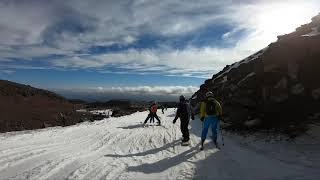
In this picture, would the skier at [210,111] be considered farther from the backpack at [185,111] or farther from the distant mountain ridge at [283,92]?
the distant mountain ridge at [283,92]

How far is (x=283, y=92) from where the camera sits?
785 inches

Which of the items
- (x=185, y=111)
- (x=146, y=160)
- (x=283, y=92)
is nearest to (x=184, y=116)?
(x=185, y=111)

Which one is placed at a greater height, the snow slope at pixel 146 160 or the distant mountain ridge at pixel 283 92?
the distant mountain ridge at pixel 283 92

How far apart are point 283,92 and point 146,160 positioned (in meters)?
10.5

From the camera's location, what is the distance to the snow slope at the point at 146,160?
1045cm

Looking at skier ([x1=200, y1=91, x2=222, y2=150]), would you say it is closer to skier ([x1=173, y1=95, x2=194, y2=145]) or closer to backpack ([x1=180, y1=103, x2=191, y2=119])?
skier ([x1=173, y1=95, x2=194, y2=145])

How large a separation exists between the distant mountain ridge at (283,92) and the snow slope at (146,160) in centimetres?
235

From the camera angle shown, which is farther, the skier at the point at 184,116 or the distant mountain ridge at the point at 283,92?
the distant mountain ridge at the point at 283,92

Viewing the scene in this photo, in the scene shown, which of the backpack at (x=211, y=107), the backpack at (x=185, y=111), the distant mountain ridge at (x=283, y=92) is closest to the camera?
the backpack at (x=211, y=107)

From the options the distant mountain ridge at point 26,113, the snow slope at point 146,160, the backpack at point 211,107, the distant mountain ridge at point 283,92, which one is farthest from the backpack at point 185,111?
the distant mountain ridge at point 26,113

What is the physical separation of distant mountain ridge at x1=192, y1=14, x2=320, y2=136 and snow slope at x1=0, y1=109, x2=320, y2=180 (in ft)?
7.70

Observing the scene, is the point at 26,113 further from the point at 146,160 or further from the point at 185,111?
the point at 146,160

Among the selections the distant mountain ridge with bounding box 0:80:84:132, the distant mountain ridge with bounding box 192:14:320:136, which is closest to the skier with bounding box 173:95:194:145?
the distant mountain ridge with bounding box 192:14:320:136

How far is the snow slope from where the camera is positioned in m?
10.5
